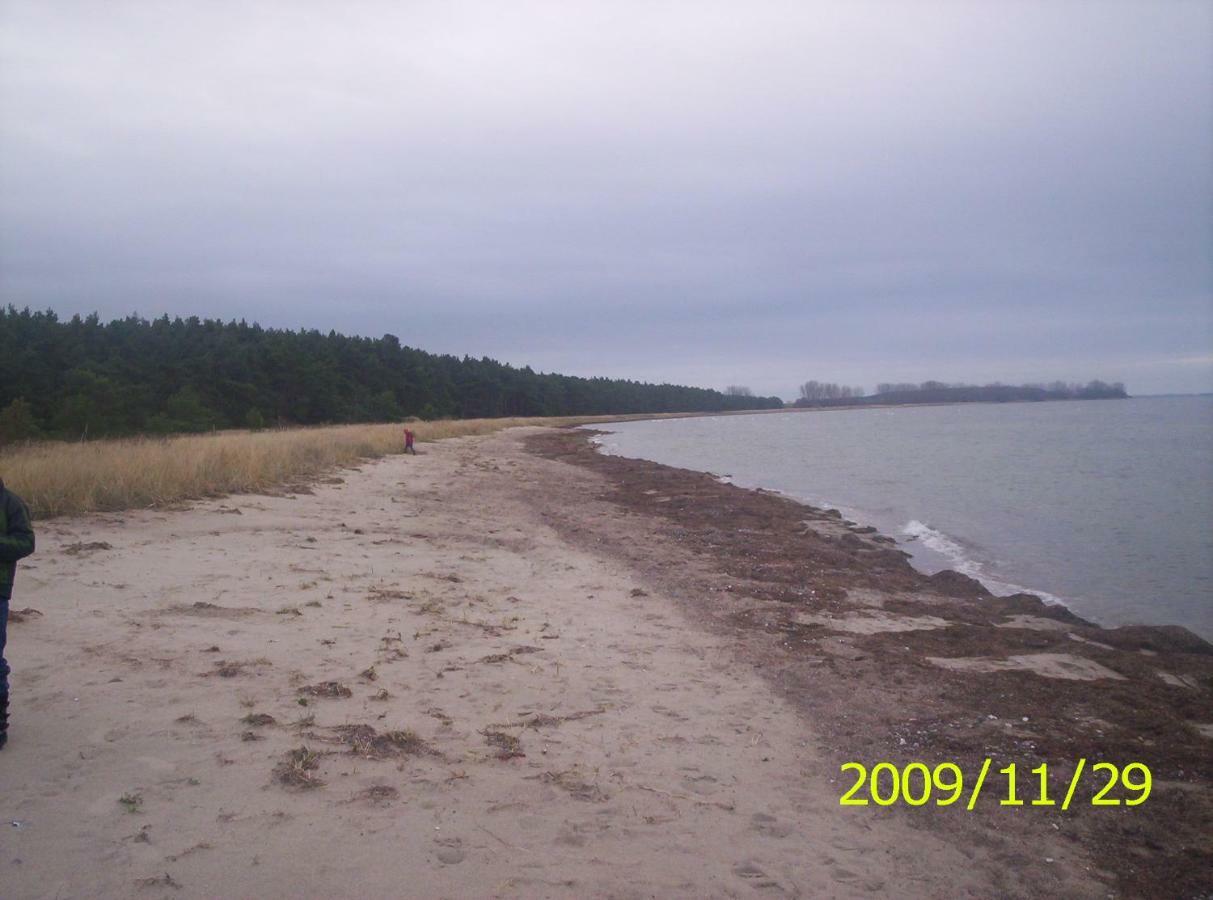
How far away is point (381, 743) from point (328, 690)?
34.0 inches

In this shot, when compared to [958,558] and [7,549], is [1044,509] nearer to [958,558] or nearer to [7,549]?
[958,558]

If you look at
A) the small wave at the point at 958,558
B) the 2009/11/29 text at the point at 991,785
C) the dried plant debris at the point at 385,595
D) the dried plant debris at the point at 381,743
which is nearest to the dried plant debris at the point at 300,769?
the dried plant debris at the point at 381,743

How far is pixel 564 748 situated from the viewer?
4.37m

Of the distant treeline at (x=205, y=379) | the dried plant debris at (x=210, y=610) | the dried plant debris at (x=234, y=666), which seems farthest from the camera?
the distant treeline at (x=205, y=379)

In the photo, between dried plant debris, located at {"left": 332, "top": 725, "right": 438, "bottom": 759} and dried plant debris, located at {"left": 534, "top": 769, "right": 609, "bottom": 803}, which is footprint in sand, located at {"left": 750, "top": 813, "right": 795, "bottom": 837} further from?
dried plant debris, located at {"left": 332, "top": 725, "right": 438, "bottom": 759}

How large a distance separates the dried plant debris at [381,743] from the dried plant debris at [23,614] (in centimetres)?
295

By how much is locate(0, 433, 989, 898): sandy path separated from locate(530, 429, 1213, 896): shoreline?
23.3 inches

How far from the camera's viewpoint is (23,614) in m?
5.69

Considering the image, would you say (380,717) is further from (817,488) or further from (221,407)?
(221,407)

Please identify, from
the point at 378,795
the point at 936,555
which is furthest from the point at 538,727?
the point at 936,555

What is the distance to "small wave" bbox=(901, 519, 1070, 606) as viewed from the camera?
10.6 m

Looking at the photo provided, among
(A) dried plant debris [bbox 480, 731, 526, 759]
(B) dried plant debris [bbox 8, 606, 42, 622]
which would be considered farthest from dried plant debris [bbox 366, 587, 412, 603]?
(A) dried plant debris [bbox 480, 731, 526, 759]

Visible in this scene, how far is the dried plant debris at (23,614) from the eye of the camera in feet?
18.3

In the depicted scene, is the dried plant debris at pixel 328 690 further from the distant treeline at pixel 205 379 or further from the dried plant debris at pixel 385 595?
the distant treeline at pixel 205 379
